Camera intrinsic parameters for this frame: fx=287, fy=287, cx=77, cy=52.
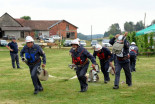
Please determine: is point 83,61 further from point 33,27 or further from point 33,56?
point 33,27

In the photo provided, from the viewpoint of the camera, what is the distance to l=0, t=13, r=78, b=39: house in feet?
248

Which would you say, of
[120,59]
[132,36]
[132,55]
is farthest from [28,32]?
[120,59]

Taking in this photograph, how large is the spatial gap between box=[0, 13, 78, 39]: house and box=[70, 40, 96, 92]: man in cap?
63236 millimetres

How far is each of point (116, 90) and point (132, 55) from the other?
6.42 m

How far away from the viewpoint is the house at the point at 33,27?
248ft

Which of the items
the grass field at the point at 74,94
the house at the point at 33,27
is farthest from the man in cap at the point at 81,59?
the house at the point at 33,27

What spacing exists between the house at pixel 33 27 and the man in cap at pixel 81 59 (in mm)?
63236

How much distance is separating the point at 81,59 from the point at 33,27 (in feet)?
244

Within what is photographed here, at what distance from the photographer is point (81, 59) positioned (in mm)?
9812

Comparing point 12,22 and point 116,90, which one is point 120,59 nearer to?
point 116,90

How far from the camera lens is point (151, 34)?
31.9 meters

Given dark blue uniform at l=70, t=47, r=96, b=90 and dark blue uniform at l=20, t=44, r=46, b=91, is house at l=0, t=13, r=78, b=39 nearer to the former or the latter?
dark blue uniform at l=70, t=47, r=96, b=90

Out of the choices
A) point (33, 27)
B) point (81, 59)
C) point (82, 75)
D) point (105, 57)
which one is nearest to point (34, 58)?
point (81, 59)

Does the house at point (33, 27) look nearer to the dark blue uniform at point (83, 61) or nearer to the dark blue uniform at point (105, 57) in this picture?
the dark blue uniform at point (105, 57)
